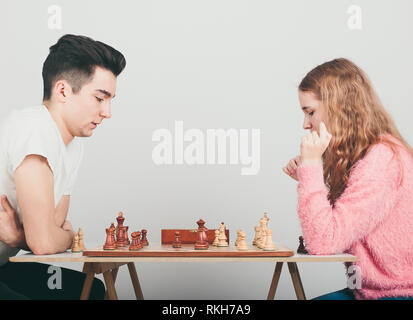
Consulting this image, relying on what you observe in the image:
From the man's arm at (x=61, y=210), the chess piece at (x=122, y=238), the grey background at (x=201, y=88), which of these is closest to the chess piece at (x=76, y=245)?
the chess piece at (x=122, y=238)

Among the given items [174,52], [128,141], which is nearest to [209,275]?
[128,141]

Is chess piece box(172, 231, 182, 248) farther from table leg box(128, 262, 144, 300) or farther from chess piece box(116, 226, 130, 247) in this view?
table leg box(128, 262, 144, 300)

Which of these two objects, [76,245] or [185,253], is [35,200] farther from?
[185,253]

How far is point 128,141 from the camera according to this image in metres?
3.25

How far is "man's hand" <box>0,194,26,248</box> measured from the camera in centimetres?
187

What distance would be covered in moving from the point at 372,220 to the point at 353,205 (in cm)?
9

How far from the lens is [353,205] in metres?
1.76

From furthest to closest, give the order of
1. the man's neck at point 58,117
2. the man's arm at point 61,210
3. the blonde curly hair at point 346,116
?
the man's arm at point 61,210
the man's neck at point 58,117
the blonde curly hair at point 346,116

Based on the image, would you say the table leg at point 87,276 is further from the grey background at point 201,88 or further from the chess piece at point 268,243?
the grey background at point 201,88

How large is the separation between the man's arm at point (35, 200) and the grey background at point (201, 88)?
1.44 meters

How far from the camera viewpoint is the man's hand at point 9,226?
1.87 metres

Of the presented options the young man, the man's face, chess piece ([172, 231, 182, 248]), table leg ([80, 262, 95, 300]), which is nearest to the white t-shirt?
the young man

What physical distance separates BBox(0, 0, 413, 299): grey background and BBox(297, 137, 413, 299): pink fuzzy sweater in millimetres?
1484

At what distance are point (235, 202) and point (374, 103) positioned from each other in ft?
4.81
